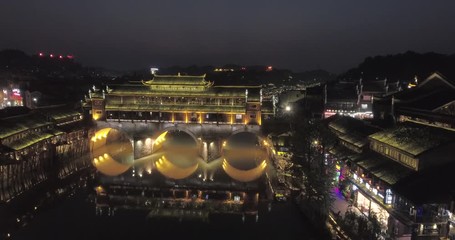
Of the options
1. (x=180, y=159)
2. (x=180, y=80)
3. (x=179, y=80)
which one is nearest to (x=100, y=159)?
(x=180, y=159)

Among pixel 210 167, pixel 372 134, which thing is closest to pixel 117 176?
pixel 210 167

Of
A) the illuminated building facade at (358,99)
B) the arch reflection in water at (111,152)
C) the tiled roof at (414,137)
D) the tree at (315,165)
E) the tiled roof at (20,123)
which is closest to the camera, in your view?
the tiled roof at (414,137)

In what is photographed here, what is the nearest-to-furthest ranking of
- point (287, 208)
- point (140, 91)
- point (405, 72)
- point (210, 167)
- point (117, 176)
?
point (287, 208) < point (117, 176) < point (210, 167) < point (140, 91) < point (405, 72)

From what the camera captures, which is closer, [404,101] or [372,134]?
[372,134]

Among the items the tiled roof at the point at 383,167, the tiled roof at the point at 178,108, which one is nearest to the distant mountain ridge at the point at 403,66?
the tiled roof at the point at 178,108

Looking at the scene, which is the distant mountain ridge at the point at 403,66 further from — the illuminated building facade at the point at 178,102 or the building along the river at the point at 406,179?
the building along the river at the point at 406,179

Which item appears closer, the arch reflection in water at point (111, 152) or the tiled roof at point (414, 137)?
the tiled roof at point (414, 137)

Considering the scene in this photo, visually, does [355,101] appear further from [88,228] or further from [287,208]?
[88,228]

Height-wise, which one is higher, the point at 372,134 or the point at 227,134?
the point at 372,134
